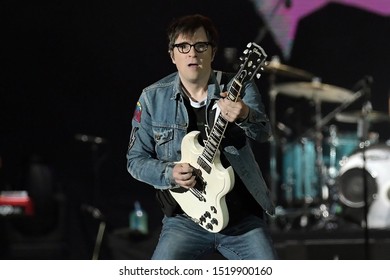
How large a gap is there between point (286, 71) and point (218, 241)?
1.61 metres

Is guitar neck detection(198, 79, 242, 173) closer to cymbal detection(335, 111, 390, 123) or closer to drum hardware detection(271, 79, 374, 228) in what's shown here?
drum hardware detection(271, 79, 374, 228)

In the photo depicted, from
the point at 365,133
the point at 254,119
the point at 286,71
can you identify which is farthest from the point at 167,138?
the point at 365,133

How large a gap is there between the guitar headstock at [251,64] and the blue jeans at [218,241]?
0.58 m

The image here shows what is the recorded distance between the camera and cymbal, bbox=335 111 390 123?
438 centimetres

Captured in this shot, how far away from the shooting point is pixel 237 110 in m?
2.92

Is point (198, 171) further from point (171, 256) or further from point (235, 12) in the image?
point (235, 12)

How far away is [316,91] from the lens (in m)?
4.48

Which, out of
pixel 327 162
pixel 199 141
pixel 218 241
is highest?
pixel 199 141

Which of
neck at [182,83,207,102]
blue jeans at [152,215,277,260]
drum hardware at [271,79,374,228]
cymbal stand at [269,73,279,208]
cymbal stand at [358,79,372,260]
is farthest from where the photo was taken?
drum hardware at [271,79,374,228]

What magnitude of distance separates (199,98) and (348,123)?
160 centimetres

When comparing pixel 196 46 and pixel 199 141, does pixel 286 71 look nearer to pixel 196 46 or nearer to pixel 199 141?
pixel 196 46

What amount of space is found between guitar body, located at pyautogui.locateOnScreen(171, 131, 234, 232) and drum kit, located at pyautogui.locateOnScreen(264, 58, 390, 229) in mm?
1216

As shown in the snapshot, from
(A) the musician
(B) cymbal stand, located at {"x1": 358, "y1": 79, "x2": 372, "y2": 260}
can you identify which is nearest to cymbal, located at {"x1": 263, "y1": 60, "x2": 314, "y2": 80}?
(B) cymbal stand, located at {"x1": 358, "y1": 79, "x2": 372, "y2": 260}

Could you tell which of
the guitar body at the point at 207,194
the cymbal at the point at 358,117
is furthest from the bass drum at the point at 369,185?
the guitar body at the point at 207,194
